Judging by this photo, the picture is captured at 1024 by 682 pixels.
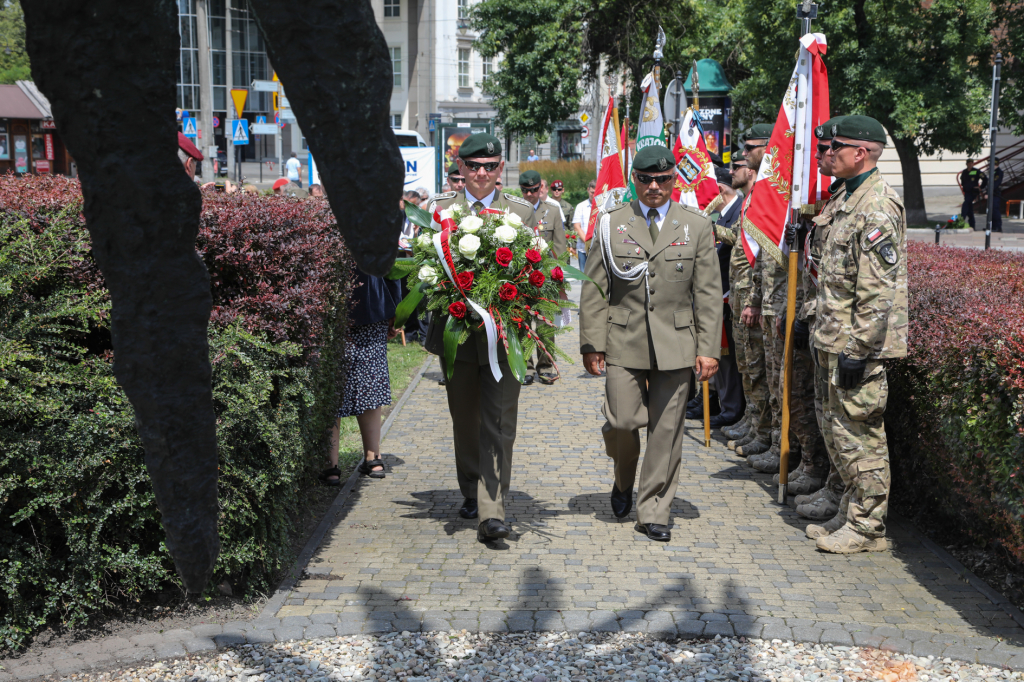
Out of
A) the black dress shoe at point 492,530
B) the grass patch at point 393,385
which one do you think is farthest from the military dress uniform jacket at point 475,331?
the grass patch at point 393,385

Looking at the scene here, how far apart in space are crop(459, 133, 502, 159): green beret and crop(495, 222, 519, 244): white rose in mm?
749

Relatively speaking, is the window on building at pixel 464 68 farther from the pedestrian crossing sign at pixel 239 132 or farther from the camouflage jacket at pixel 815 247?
the camouflage jacket at pixel 815 247

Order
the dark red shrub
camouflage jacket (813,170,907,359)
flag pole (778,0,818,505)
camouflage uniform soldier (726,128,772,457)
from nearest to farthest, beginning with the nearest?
the dark red shrub, camouflage jacket (813,170,907,359), flag pole (778,0,818,505), camouflage uniform soldier (726,128,772,457)

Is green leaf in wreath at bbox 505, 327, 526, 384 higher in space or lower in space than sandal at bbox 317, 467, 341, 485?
higher

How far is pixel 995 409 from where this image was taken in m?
4.49

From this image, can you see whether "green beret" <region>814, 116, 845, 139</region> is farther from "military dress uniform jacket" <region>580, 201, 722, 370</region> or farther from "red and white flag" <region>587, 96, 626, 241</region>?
"red and white flag" <region>587, 96, 626, 241</region>

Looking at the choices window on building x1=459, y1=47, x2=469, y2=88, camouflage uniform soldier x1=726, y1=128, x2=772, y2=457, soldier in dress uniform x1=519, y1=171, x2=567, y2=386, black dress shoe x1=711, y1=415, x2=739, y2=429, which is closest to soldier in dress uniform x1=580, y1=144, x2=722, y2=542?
camouflage uniform soldier x1=726, y1=128, x2=772, y2=457

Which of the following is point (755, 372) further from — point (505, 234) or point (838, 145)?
point (505, 234)

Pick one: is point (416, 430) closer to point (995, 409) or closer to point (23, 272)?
point (23, 272)

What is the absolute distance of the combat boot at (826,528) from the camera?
19.0 feet

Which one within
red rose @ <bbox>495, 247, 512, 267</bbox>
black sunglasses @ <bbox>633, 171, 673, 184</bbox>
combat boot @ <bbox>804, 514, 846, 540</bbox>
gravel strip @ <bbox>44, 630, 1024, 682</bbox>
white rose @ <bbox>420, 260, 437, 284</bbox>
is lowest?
gravel strip @ <bbox>44, 630, 1024, 682</bbox>

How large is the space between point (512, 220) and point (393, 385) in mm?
5552

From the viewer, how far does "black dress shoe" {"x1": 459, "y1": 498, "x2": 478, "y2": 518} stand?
6227 millimetres

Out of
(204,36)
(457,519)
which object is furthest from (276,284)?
(204,36)
